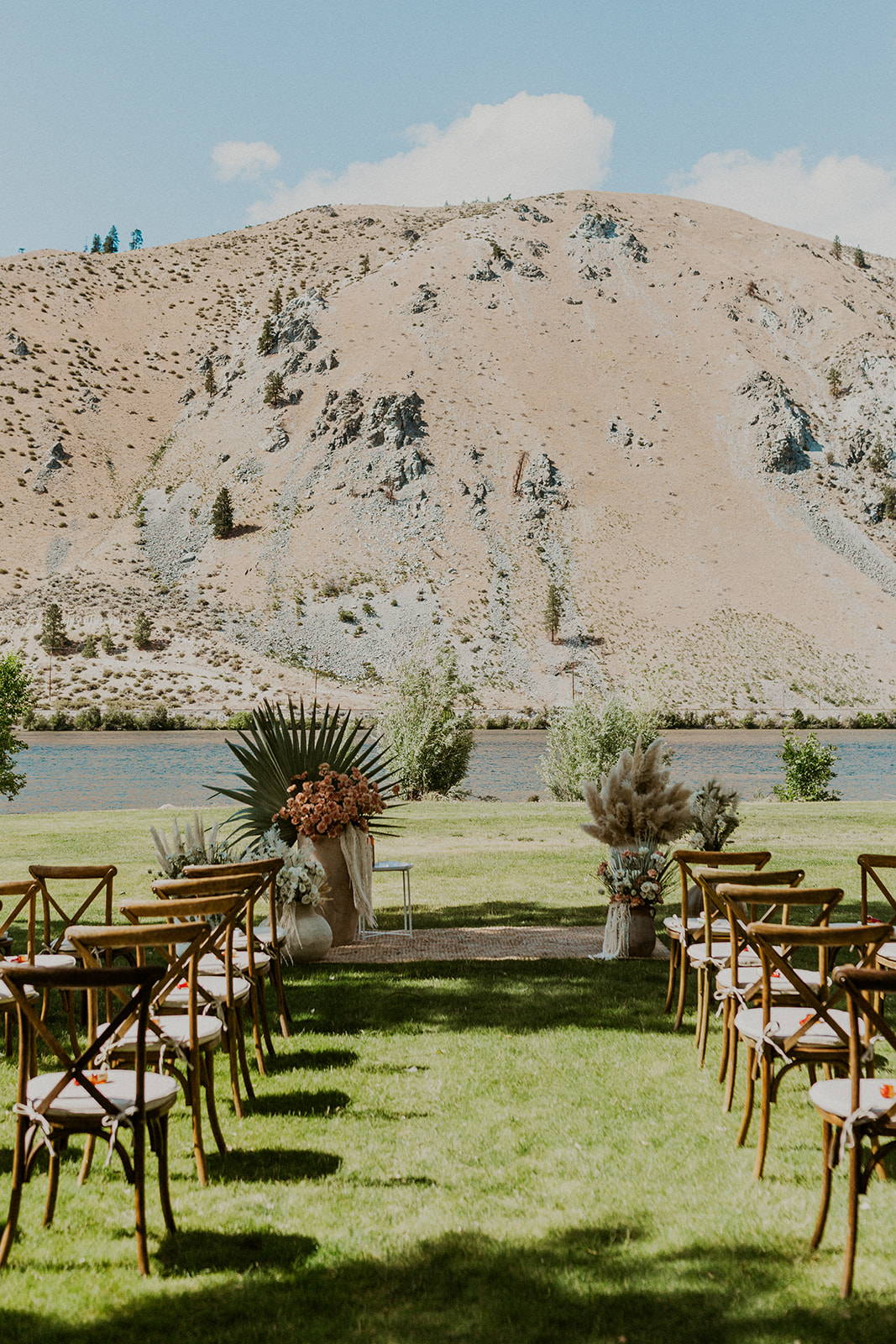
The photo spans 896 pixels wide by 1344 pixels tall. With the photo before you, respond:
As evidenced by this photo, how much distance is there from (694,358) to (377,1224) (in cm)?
9058

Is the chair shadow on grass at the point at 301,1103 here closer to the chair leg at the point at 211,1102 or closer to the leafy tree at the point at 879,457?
the chair leg at the point at 211,1102

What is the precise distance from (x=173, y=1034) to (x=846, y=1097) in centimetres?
255

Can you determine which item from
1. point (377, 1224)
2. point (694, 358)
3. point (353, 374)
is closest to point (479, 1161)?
point (377, 1224)

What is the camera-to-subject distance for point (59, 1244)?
13.0 feet

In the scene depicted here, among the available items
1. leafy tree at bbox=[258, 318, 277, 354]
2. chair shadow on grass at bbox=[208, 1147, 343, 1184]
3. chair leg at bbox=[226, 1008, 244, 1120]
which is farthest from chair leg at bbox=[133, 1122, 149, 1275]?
leafy tree at bbox=[258, 318, 277, 354]

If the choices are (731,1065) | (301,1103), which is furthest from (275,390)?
(731,1065)

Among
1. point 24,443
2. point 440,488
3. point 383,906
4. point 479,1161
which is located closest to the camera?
point 479,1161

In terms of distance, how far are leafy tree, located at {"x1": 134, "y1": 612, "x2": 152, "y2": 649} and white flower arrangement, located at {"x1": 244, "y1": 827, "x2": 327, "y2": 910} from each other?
2274 inches

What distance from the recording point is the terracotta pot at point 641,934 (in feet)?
29.5

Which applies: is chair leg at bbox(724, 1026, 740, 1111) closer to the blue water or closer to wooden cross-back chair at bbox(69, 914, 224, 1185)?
wooden cross-back chair at bbox(69, 914, 224, 1185)

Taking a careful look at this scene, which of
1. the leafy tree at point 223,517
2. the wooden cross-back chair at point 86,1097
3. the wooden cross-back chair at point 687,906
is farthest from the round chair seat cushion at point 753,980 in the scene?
the leafy tree at point 223,517

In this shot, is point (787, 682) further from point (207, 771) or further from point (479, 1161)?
point (479, 1161)

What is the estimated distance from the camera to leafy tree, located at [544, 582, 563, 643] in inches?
2682

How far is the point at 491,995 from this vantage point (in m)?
7.75
